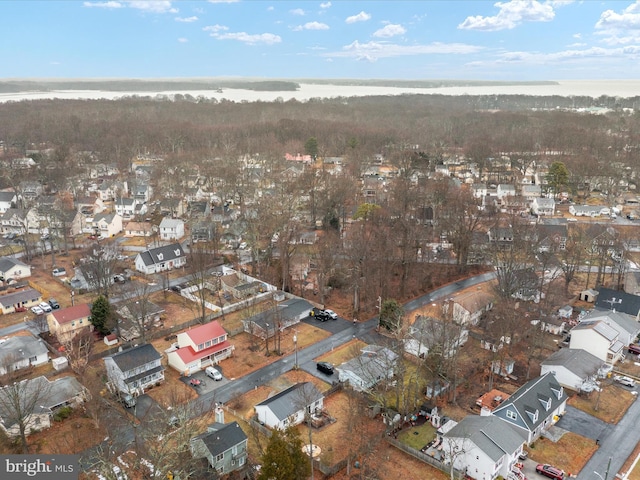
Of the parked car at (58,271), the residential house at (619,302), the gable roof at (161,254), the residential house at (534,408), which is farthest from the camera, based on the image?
the gable roof at (161,254)

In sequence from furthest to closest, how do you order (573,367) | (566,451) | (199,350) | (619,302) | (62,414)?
(619,302) < (199,350) < (573,367) < (62,414) < (566,451)

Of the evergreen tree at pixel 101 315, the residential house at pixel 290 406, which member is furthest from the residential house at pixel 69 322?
the residential house at pixel 290 406

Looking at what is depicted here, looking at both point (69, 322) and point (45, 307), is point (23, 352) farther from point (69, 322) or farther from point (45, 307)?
point (45, 307)

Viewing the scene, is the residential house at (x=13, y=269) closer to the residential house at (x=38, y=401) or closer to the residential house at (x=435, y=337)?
the residential house at (x=38, y=401)

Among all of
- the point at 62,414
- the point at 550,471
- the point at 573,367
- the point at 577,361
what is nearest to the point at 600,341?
the point at 577,361

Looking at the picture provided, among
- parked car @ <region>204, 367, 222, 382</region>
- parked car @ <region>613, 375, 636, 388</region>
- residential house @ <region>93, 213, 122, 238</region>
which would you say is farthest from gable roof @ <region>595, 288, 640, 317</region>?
residential house @ <region>93, 213, 122, 238</region>
